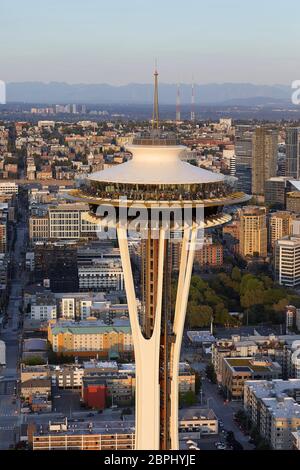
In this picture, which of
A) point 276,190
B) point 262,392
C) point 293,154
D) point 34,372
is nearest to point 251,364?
point 262,392

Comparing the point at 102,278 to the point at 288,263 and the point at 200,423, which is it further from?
the point at 200,423

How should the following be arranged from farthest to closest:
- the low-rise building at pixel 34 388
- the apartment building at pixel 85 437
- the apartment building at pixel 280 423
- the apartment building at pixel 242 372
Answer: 1. the apartment building at pixel 242 372
2. the low-rise building at pixel 34 388
3. the apartment building at pixel 280 423
4. the apartment building at pixel 85 437

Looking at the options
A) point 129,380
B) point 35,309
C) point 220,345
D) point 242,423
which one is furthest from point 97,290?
point 242,423

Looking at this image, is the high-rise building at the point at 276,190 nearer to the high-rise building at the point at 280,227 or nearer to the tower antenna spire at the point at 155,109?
the high-rise building at the point at 280,227

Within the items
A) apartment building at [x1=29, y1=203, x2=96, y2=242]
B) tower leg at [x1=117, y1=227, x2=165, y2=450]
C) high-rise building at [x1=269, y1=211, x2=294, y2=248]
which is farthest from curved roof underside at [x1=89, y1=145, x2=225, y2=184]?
apartment building at [x1=29, y1=203, x2=96, y2=242]

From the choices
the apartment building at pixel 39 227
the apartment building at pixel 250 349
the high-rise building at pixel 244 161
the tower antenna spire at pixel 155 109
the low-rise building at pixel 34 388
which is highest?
the tower antenna spire at pixel 155 109

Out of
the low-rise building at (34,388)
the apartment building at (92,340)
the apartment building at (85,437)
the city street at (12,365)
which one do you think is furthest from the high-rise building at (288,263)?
the apartment building at (85,437)
